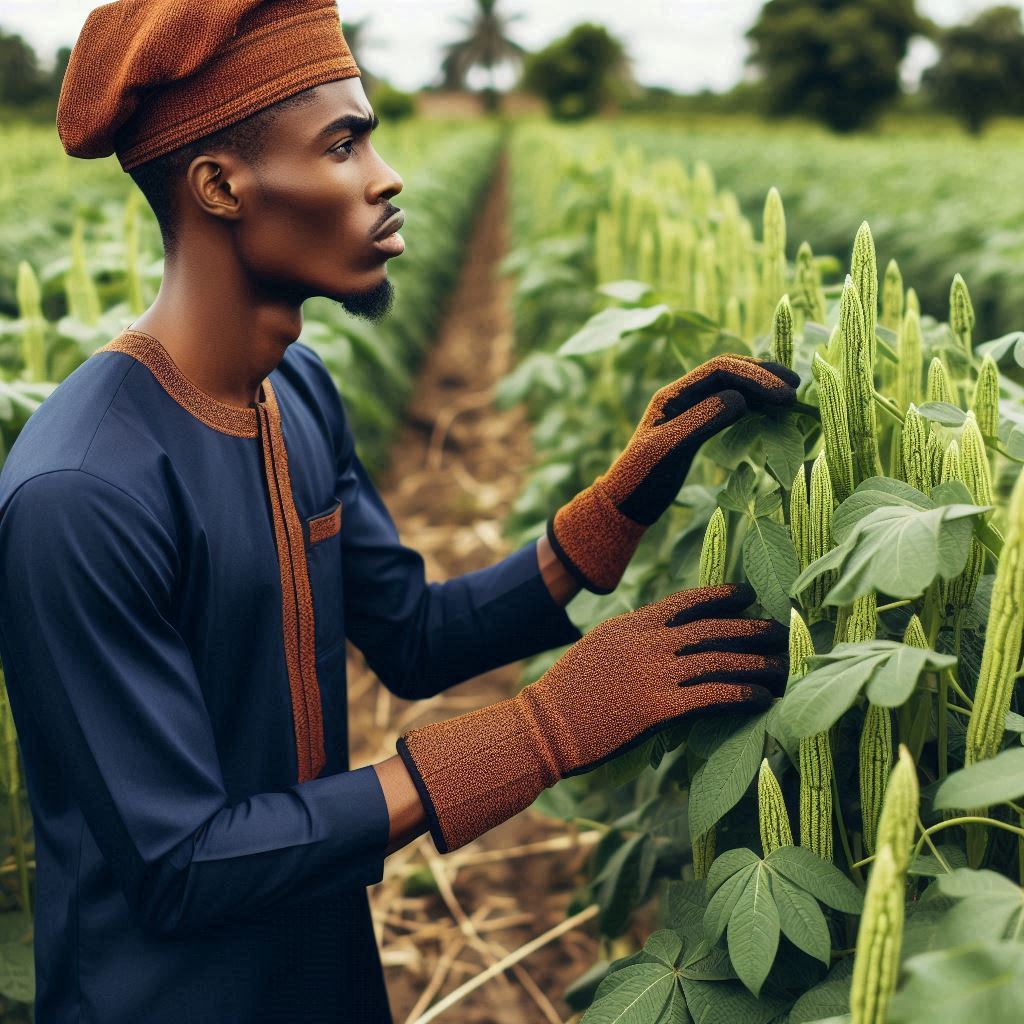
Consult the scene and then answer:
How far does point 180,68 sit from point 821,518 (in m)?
0.74

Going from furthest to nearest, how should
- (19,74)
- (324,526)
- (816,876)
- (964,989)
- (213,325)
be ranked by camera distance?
1. (19,74)
2. (324,526)
3. (213,325)
4. (816,876)
5. (964,989)

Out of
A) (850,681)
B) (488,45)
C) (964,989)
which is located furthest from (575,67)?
(964,989)

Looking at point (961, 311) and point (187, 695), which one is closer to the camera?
point (187, 695)

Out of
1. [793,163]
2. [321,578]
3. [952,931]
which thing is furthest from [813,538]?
A: [793,163]

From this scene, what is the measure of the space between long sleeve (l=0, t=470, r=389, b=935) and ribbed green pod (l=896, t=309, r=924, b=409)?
2.27ft

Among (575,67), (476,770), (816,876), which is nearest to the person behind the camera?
(816,876)

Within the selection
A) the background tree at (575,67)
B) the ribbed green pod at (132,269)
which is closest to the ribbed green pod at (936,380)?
the ribbed green pod at (132,269)

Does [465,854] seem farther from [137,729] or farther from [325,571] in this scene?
[137,729]

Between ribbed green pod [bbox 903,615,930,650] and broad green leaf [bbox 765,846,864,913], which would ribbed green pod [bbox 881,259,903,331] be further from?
broad green leaf [bbox 765,846,864,913]

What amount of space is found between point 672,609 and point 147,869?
0.56 m

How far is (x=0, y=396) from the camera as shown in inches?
56.1

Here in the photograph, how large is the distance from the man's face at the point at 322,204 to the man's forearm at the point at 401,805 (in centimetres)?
51

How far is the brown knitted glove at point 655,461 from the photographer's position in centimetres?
118

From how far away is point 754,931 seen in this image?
87cm
